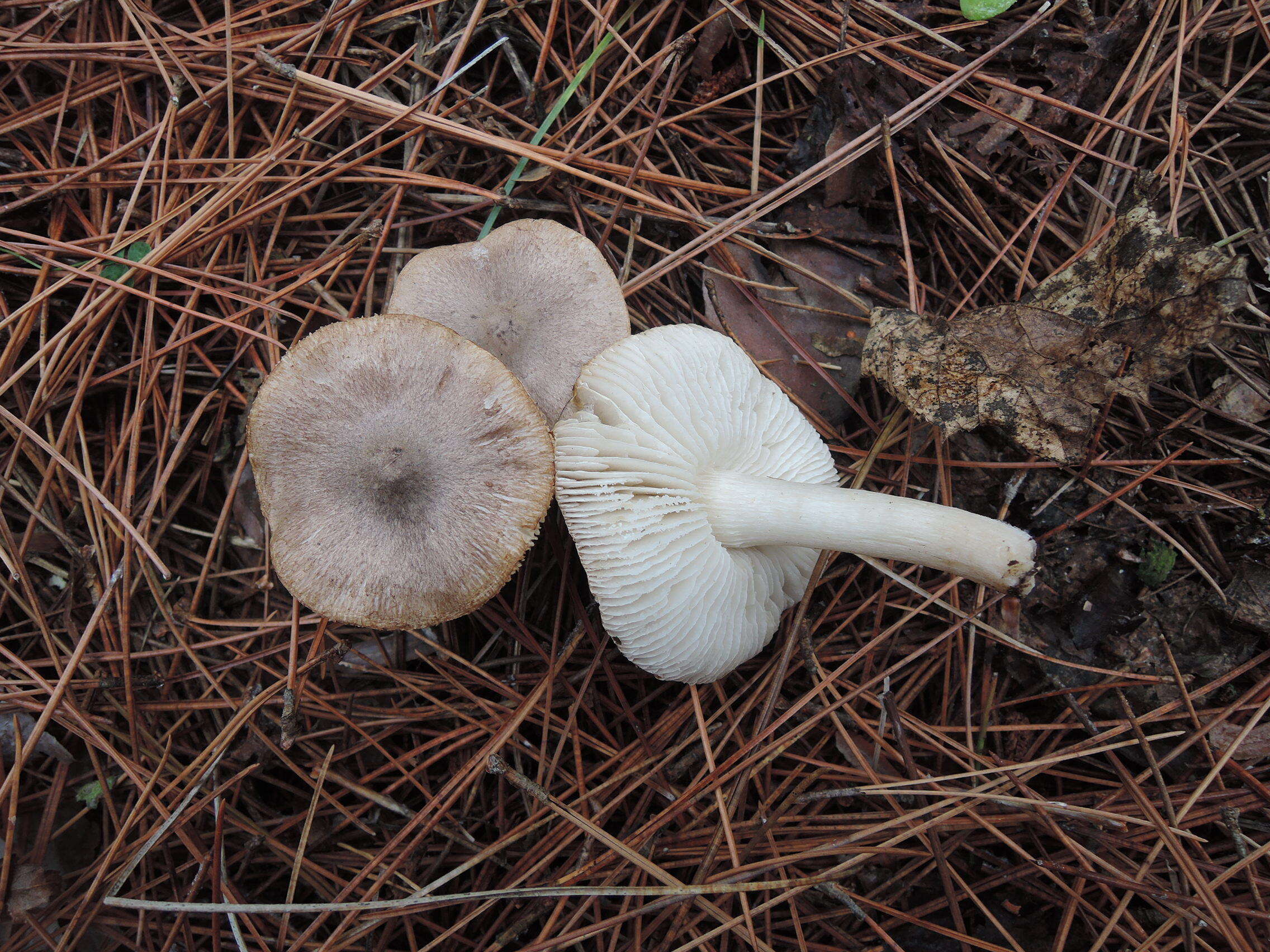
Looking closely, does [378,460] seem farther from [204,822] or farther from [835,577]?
[835,577]

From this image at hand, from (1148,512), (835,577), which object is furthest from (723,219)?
(1148,512)

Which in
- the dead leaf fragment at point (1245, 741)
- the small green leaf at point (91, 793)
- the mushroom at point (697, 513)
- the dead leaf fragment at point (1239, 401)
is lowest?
the small green leaf at point (91, 793)

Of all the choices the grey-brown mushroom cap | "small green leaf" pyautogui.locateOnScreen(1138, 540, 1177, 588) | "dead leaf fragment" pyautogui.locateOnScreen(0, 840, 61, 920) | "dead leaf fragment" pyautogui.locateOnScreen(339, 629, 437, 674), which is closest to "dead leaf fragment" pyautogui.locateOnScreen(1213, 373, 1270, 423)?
"small green leaf" pyautogui.locateOnScreen(1138, 540, 1177, 588)

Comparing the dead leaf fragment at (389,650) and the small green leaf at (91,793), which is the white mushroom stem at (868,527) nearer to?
the dead leaf fragment at (389,650)

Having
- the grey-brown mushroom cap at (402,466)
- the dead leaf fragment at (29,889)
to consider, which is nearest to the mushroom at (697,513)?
the grey-brown mushroom cap at (402,466)

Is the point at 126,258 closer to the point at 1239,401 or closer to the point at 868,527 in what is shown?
the point at 868,527

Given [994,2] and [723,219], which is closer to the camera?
[994,2]

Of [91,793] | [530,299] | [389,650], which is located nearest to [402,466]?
[530,299]
